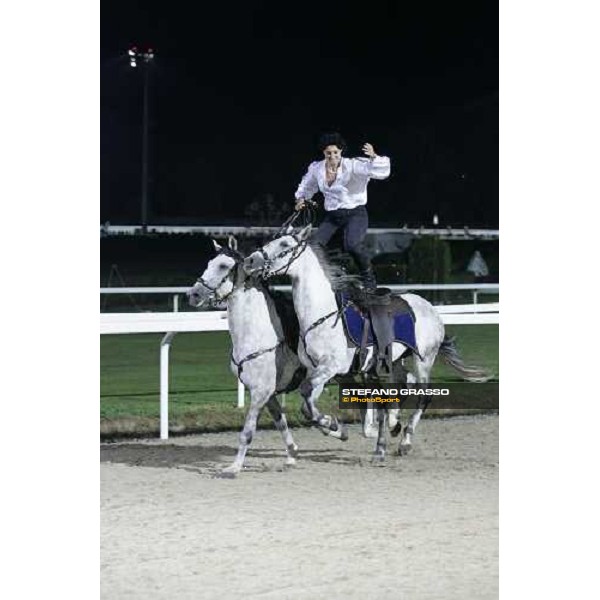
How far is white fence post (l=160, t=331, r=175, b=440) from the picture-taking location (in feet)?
27.1

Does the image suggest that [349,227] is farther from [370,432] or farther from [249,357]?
[370,432]

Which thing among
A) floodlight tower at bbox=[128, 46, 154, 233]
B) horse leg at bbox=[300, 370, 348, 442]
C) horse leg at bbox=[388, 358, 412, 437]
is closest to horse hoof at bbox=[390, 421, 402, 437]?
horse leg at bbox=[388, 358, 412, 437]

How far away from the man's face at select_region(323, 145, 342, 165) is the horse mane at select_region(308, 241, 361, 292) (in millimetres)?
417

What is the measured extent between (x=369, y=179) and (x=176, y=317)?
Answer: 6.14ft

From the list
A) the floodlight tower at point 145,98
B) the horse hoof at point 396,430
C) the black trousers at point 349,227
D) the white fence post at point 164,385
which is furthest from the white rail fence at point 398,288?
the black trousers at point 349,227

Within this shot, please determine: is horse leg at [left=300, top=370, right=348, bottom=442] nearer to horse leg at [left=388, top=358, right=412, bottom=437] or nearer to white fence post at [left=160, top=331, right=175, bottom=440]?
horse leg at [left=388, top=358, right=412, bottom=437]

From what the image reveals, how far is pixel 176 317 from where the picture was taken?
28.5ft

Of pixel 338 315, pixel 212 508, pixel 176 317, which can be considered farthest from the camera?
pixel 176 317

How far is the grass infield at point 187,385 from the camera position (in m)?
8.93

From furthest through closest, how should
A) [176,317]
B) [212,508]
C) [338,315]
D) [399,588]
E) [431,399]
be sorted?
1. [176,317]
2. [431,399]
3. [338,315]
4. [212,508]
5. [399,588]

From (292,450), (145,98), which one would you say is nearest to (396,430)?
(292,450)
